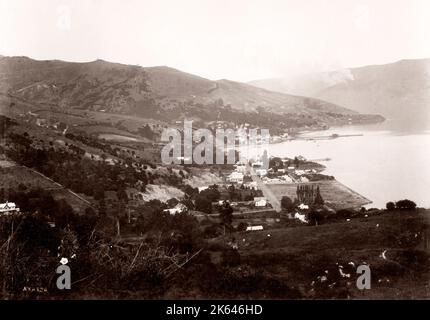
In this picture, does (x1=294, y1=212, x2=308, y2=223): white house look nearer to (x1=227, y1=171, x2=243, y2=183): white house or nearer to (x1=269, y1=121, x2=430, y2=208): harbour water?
(x1=269, y1=121, x2=430, y2=208): harbour water

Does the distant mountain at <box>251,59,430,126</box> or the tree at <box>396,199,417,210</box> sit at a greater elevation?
the distant mountain at <box>251,59,430,126</box>

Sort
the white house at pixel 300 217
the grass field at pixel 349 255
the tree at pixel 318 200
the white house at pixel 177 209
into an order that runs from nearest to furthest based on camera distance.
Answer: the grass field at pixel 349 255, the white house at pixel 300 217, the white house at pixel 177 209, the tree at pixel 318 200

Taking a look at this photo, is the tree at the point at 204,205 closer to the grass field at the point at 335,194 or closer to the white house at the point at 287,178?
the grass field at the point at 335,194

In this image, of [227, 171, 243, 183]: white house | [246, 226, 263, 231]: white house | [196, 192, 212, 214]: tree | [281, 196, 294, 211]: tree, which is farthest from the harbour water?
[196, 192, 212, 214]: tree

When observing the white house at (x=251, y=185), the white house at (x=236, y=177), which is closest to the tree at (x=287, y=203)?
the white house at (x=251, y=185)

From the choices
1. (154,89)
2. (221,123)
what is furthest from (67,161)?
(154,89)
